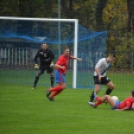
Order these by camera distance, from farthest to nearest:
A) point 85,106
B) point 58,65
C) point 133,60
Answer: point 133,60, point 58,65, point 85,106

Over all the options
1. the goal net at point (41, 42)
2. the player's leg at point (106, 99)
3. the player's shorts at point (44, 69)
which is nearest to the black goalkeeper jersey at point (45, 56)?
the player's shorts at point (44, 69)

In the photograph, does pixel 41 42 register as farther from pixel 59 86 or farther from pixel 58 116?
pixel 58 116

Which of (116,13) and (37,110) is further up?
(116,13)

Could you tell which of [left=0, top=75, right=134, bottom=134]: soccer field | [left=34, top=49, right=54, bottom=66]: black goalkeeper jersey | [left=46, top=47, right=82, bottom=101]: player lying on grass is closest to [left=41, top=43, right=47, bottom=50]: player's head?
[left=34, top=49, right=54, bottom=66]: black goalkeeper jersey

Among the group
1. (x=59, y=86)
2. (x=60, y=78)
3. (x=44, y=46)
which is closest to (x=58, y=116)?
(x=59, y=86)

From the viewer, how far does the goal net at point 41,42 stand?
88.9 feet

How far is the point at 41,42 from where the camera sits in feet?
91.7

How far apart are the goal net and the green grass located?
441 cm

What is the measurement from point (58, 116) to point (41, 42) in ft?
39.9

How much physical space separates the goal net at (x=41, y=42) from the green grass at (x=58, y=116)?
441 centimetres

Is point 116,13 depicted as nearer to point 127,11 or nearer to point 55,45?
point 127,11

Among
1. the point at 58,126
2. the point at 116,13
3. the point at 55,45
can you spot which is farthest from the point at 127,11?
the point at 58,126

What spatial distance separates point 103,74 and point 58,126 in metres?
5.77

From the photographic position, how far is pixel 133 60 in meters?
31.8
